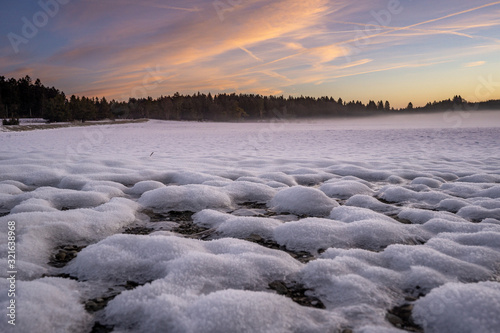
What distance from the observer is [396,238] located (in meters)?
3.44

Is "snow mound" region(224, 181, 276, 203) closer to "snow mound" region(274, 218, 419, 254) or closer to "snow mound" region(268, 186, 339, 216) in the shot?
"snow mound" region(268, 186, 339, 216)

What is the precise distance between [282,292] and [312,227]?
1.34m

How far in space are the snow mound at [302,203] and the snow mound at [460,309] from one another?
2.35m

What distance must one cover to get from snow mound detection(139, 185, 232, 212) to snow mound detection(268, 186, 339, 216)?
2.73 ft

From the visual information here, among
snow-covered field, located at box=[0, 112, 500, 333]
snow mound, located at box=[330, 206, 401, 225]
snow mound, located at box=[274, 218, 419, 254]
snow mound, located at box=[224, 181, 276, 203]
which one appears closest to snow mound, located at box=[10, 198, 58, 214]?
snow-covered field, located at box=[0, 112, 500, 333]

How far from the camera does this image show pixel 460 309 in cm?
197

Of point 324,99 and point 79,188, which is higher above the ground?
point 324,99

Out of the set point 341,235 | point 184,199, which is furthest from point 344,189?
point 184,199

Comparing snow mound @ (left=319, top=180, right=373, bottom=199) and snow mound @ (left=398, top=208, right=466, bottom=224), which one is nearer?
snow mound @ (left=398, top=208, right=466, bottom=224)

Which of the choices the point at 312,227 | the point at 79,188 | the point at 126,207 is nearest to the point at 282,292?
the point at 312,227

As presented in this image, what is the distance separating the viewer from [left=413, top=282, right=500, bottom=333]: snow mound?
73.0 inches

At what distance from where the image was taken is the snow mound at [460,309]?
73.0 inches

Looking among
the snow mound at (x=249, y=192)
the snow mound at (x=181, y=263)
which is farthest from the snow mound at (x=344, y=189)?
the snow mound at (x=181, y=263)

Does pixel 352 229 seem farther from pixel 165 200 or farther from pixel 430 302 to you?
pixel 165 200
